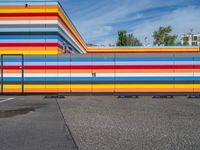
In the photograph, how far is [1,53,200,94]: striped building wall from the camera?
18.6 metres

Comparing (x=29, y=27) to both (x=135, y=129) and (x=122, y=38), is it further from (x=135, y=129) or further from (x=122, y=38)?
(x=122, y=38)

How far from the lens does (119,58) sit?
1870cm

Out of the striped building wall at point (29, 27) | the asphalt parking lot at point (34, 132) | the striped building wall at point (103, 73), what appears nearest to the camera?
the asphalt parking lot at point (34, 132)

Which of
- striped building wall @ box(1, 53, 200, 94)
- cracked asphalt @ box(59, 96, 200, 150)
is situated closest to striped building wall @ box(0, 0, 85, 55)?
striped building wall @ box(1, 53, 200, 94)

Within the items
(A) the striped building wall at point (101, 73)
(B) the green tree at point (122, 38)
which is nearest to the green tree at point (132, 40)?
(B) the green tree at point (122, 38)

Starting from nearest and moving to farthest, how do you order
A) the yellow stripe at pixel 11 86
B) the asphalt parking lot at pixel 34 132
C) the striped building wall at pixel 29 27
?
the asphalt parking lot at pixel 34 132 < the yellow stripe at pixel 11 86 < the striped building wall at pixel 29 27

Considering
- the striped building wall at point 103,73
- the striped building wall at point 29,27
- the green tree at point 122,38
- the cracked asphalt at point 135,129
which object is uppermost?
the green tree at point 122,38

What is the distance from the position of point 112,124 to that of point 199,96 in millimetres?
10795

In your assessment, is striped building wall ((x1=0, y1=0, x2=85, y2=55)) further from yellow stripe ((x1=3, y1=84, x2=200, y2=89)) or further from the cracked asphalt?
the cracked asphalt

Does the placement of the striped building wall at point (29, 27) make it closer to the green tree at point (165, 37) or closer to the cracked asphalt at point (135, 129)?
the cracked asphalt at point (135, 129)

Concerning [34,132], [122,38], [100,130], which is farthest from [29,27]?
[122,38]

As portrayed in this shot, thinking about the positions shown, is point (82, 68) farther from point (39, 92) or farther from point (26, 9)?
point (26, 9)

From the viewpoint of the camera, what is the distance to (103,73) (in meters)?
18.7

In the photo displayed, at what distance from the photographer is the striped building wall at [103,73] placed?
18.6 meters
